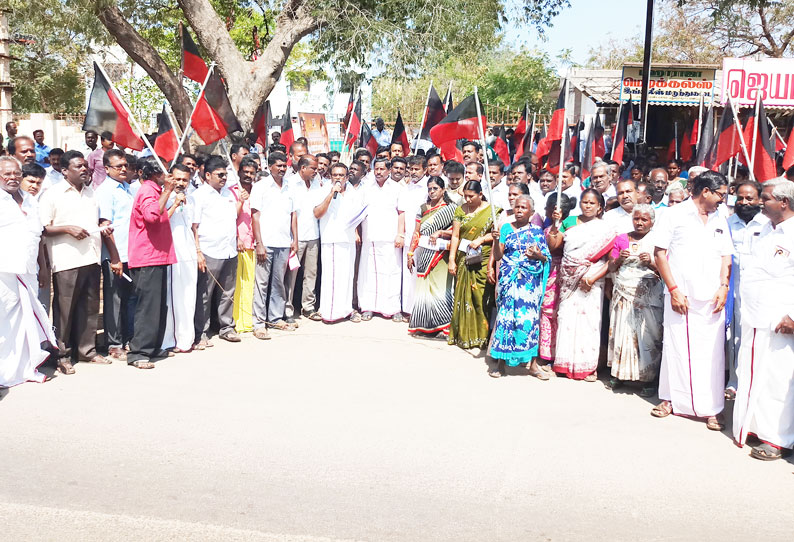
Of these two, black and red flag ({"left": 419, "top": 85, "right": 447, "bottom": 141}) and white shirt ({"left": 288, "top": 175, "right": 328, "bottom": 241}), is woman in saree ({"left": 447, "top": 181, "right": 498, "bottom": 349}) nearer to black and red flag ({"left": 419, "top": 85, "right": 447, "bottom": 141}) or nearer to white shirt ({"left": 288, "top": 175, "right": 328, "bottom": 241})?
white shirt ({"left": 288, "top": 175, "right": 328, "bottom": 241})

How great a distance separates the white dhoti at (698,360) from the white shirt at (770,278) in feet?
1.27

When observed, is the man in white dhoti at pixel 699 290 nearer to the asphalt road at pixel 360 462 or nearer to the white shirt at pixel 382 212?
the asphalt road at pixel 360 462

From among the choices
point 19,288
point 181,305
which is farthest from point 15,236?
point 181,305

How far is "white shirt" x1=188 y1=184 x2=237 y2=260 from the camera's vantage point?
716 centimetres

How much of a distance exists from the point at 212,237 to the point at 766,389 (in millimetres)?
4813

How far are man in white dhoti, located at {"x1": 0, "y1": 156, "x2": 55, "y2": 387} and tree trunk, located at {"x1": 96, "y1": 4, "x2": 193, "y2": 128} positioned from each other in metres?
7.06

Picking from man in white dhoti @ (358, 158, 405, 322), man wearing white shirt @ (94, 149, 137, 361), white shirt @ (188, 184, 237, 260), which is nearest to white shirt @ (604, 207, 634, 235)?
man in white dhoti @ (358, 158, 405, 322)

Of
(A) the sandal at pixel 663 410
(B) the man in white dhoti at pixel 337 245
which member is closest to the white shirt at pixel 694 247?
(A) the sandal at pixel 663 410

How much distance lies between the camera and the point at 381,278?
8648 millimetres

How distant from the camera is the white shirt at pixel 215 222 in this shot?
716 cm

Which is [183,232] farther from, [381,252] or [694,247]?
[694,247]

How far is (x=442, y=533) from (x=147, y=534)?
4.67 ft

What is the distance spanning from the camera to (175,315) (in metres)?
6.97

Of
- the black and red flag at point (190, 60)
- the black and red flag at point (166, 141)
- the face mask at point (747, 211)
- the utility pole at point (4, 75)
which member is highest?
the utility pole at point (4, 75)
